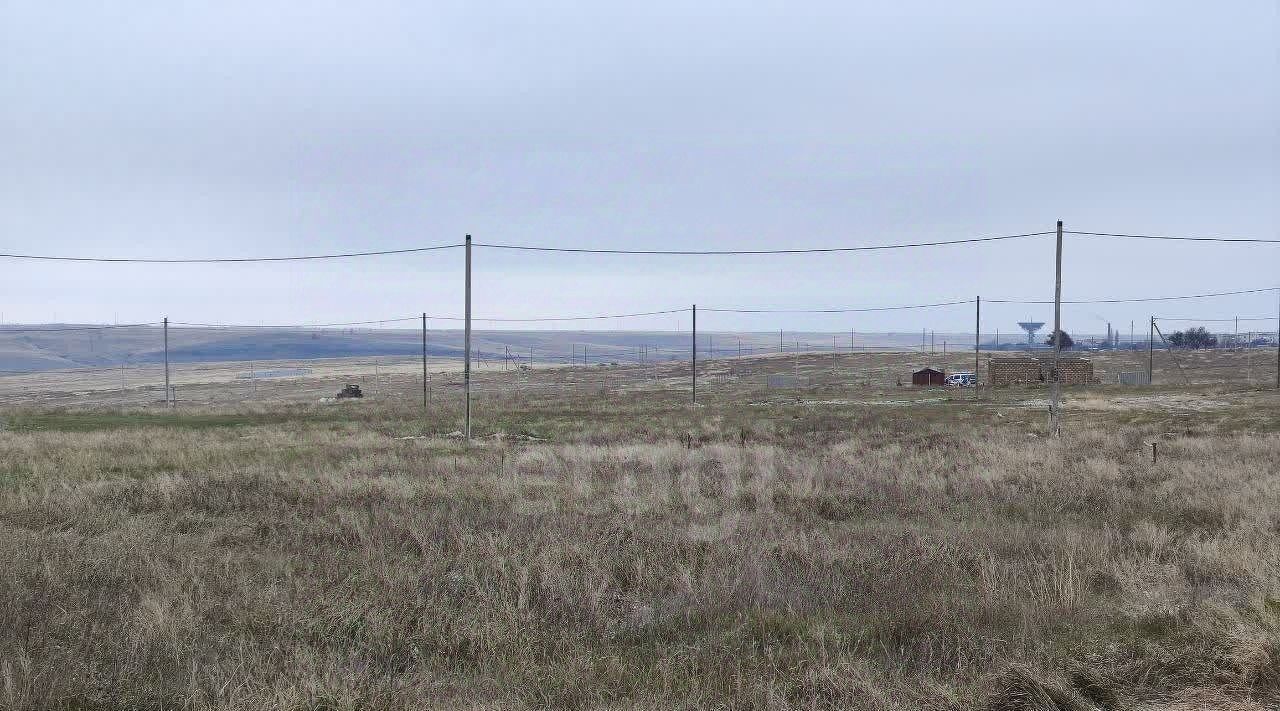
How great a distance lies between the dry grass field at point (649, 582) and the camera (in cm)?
525

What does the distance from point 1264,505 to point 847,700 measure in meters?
9.12

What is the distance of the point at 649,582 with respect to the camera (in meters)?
7.89

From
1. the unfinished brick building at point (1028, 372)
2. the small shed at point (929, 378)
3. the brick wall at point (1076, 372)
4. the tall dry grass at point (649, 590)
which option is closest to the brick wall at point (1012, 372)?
the unfinished brick building at point (1028, 372)

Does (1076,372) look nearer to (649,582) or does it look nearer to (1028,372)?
(1028,372)

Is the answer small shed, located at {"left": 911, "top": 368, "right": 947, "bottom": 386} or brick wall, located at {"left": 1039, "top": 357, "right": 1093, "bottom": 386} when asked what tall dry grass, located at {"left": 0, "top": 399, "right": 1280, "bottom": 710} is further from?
small shed, located at {"left": 911, "top": 368, "right": 947, "bottom": 386}

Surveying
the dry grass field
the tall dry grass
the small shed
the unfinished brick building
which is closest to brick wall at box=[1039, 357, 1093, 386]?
the unfinished brick building

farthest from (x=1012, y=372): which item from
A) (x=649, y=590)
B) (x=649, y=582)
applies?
(x=649, y=590)

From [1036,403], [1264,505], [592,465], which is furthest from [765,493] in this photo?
[1036,403]

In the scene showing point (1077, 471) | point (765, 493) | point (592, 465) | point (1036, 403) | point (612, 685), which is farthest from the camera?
point (1036, 403)

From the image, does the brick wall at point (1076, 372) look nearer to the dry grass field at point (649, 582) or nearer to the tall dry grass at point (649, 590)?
the dry grass field at point (649, 582)

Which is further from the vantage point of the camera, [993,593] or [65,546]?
[65,546]

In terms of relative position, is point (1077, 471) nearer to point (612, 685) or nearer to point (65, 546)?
point (612, 685)

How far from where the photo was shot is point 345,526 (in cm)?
1070

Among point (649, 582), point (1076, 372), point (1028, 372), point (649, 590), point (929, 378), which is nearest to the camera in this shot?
point (649, 590)
